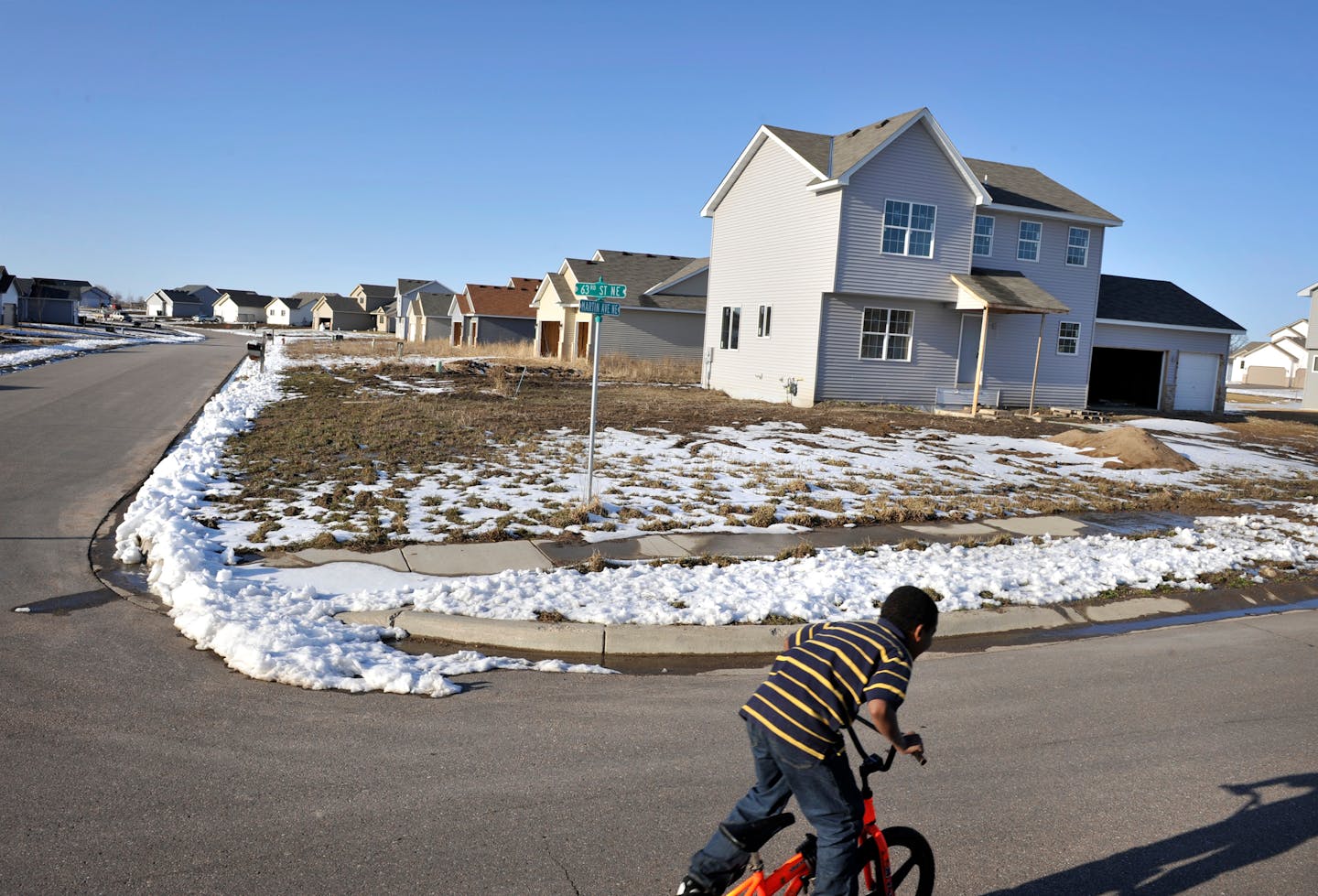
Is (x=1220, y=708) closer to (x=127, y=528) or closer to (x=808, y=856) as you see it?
(x=808, y=856)

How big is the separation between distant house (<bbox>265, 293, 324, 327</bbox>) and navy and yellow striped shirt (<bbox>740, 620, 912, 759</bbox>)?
6048 inches

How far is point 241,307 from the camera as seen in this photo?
157750 mm

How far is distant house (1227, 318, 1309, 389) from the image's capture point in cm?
8594

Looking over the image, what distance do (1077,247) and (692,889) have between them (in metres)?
30.9

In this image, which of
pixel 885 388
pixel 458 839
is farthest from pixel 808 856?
pixel 885 388

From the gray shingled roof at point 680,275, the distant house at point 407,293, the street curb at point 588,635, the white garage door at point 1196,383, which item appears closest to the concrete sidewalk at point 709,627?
the street curb at point 588,635

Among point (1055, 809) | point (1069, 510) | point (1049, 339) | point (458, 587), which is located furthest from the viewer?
point (1049, 339)

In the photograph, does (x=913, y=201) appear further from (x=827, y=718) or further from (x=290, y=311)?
(x=290, y=311)

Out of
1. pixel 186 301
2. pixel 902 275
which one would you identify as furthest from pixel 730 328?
pixel 186 301

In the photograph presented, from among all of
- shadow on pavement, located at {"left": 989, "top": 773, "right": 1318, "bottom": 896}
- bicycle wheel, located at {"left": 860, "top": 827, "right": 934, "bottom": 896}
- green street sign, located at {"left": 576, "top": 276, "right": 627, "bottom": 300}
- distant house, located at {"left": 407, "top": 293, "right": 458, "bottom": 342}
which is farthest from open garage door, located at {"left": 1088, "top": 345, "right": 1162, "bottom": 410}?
distant house, located at {"left": 407, "top": 293, "right": 458, "bottom": 342}

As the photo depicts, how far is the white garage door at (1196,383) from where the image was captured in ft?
110

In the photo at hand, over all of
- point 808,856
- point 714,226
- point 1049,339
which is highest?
point 714,226

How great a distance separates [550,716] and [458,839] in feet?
5.06

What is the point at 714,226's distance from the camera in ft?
108
